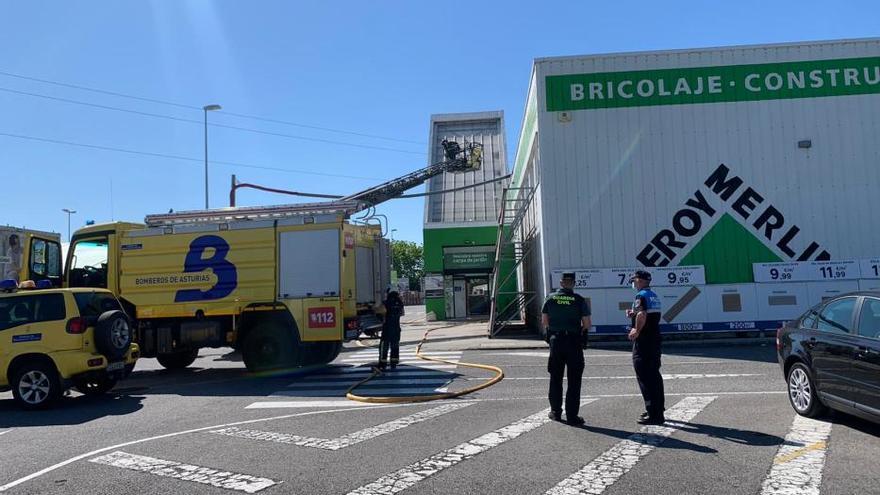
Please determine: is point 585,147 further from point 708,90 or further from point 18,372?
point 18,372

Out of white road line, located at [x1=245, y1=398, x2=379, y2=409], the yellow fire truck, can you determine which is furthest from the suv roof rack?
white road line, located at [x1=245, y1=398, x2=379, y2=409]

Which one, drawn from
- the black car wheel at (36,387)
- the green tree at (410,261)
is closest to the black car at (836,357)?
the black car wheel at (36,387)

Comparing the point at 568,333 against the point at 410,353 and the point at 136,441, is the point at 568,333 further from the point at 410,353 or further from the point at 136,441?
the point at 410,353

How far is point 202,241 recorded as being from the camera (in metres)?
13.1

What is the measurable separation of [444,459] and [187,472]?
229 cm

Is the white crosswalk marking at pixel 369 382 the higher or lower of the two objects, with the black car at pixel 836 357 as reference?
lower

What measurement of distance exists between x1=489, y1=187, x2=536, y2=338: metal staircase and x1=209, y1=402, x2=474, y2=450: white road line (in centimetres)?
1200

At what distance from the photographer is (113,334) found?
10.1 meters

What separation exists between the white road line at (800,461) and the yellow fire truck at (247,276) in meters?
7.92

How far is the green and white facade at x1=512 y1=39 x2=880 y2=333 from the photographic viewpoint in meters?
17.8

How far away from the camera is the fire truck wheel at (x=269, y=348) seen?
12.5 metres

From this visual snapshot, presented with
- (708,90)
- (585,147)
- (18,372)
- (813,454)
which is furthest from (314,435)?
(708,90)

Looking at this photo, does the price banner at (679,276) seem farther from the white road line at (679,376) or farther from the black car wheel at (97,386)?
the black car wheel at (97,386)

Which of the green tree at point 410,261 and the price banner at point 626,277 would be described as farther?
the green tree at point 410,261
